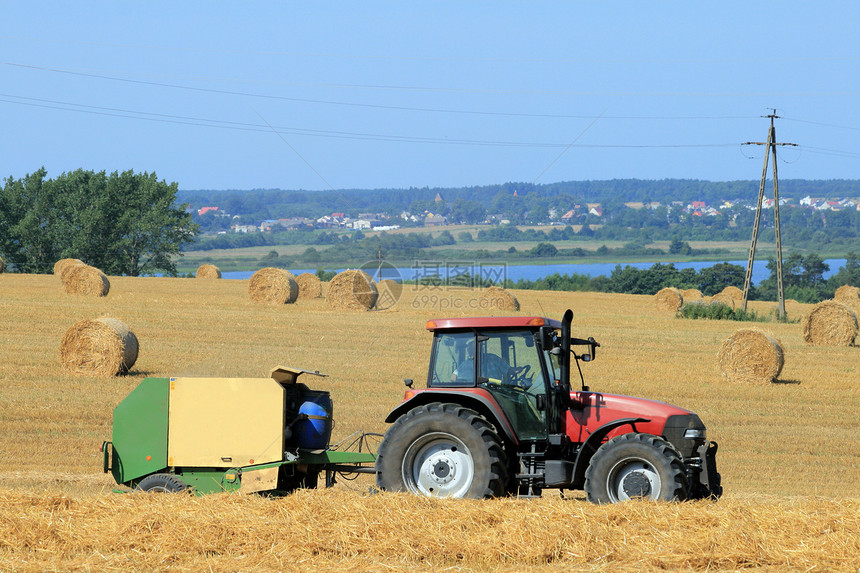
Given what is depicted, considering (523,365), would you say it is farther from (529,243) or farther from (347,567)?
(529,243)

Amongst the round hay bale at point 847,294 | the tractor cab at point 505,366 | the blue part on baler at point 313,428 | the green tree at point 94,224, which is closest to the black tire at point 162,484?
the blue part on baler at point 313,428

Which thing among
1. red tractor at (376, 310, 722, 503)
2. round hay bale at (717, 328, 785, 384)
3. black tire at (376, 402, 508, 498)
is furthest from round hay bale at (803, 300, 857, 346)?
black tire at (376, 402, 508, 498)

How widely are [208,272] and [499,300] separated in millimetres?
24901

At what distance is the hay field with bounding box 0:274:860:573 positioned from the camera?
19.7ft

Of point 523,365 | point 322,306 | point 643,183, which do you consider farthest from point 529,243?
point 643,183

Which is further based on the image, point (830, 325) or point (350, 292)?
point (350, 292)

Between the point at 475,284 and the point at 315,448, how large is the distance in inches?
947

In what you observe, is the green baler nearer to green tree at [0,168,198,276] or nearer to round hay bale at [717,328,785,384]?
round hay bale at [717,328,785,384]

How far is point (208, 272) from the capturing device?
50.4 m

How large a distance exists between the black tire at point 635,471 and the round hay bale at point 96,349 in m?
12.2

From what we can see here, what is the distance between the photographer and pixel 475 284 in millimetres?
32250

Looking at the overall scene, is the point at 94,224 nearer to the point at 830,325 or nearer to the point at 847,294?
the point at 847,294

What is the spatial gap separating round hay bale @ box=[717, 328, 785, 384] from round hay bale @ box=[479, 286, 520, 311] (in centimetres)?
1170

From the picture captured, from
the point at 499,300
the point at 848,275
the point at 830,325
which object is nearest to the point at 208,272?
the point at 499,300
